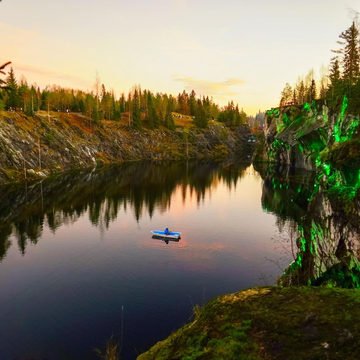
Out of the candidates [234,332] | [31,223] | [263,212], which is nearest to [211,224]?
[263,212]

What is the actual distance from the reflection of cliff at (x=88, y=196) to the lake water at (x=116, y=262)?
0.34 m

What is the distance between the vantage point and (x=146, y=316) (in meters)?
26.2

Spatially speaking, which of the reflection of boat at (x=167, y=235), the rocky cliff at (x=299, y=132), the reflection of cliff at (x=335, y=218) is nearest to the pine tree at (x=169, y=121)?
the rocky cliff at (x=299, y=132)

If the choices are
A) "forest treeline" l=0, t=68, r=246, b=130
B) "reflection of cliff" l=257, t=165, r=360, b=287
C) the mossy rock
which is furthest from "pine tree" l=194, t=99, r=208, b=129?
the mossy rock

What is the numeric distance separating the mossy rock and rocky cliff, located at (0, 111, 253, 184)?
8767 centimetres

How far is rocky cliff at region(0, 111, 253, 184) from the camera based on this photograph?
295 ft

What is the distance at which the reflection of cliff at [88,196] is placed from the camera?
174 ft

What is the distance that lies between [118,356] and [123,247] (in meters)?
21.8

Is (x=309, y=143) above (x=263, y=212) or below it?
above

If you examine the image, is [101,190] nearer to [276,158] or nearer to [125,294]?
[125,294]

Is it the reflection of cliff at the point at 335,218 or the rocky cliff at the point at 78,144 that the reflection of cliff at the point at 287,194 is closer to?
the reflection of cliff at the point at 335,218

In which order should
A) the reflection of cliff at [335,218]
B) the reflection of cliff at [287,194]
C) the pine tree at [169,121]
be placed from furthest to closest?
the pine tree at [169,121] → the reflection of cliff at [287,194] → the reflection of cliff at [335,218]

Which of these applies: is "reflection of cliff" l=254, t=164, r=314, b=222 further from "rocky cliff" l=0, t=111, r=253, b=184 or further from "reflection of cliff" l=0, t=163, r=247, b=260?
"rocky cliff" l=0, t=111, r=253, b=184

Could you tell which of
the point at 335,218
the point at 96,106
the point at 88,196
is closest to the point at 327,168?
the point at 335,218
